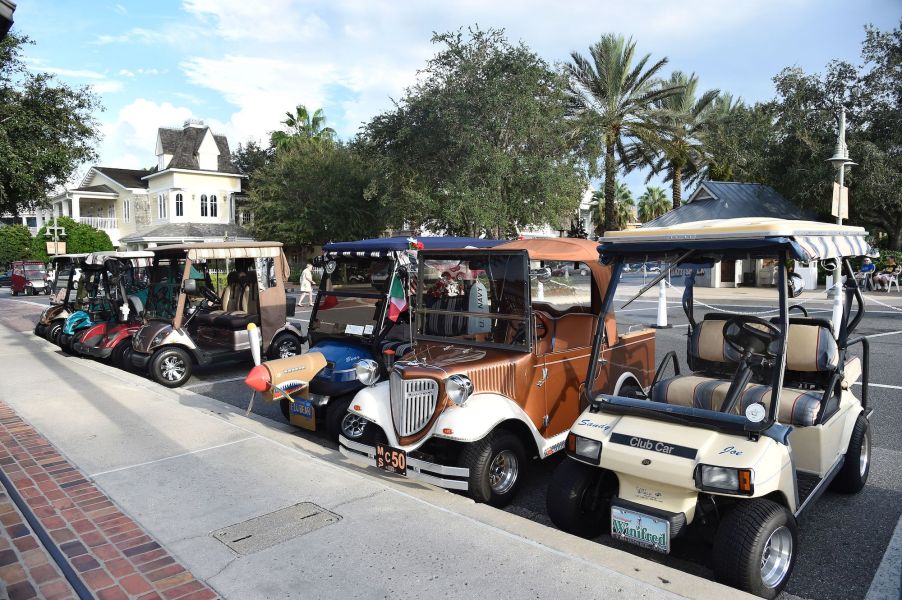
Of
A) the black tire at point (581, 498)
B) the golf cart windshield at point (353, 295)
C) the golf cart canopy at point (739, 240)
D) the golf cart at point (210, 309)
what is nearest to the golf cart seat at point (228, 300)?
the golf cart at point (210, 309)

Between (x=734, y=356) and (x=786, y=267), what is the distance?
1073 mm

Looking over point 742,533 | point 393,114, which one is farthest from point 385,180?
point 742,533

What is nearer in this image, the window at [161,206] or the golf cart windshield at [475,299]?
the golf cart windshield at [475,299]

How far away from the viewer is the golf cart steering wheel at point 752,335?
4.34 metres

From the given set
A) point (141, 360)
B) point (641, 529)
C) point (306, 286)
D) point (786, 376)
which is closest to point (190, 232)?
point (306, 286)

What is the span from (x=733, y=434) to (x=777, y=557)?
2.37 ft

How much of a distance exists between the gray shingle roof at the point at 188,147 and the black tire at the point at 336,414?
1523 inches

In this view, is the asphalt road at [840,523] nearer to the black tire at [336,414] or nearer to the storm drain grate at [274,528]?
the black tire at [336,414]

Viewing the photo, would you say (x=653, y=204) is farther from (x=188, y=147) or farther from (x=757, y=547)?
(x=757, y=547)

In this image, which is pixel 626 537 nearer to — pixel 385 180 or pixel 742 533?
pixel 742 533

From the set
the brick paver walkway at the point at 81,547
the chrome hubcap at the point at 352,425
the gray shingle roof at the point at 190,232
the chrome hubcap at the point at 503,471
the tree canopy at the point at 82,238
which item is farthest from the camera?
the tree canopy at the point at 82,238

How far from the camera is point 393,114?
924 inches

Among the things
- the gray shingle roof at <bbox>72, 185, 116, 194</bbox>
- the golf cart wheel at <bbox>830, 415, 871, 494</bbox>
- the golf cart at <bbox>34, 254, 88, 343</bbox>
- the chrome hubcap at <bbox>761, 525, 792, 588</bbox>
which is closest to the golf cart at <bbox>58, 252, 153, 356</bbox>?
the golf cart at <bbox>34, 254, 88, 343</bbox>

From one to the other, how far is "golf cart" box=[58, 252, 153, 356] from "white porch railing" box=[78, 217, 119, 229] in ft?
120
